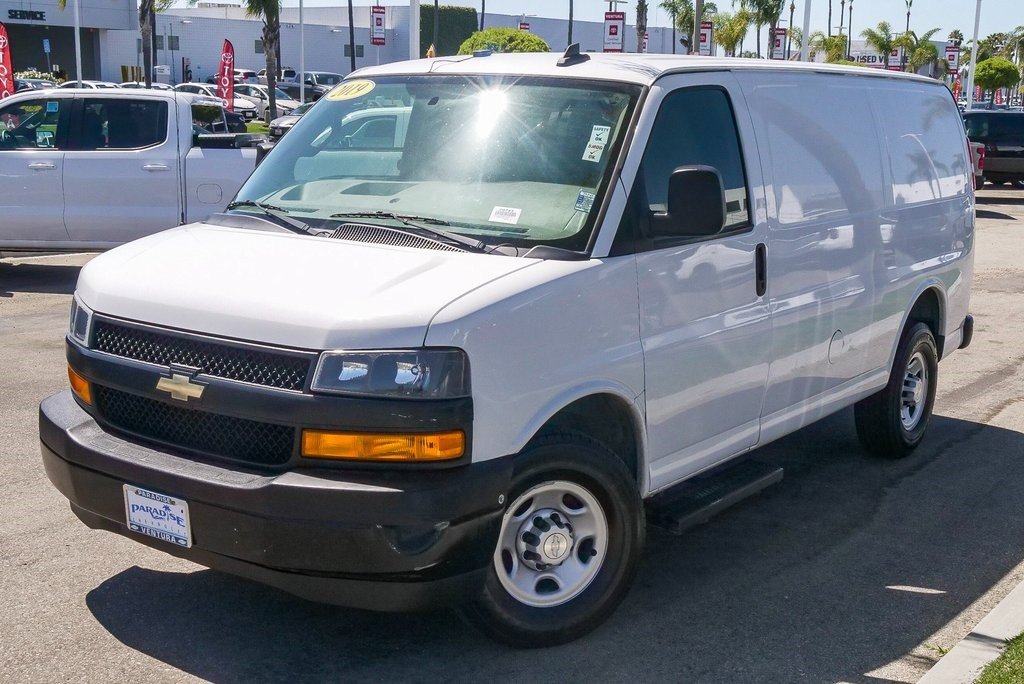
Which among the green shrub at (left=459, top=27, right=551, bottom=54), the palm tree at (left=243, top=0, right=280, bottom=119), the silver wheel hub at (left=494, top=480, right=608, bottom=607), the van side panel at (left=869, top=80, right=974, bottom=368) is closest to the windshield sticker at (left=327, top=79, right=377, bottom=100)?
the silver wheel hub at (left=494, top=480, right=608, bottom=607)

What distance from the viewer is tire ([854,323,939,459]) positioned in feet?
22.0

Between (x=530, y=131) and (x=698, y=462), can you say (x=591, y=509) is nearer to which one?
(x=698, y=462)

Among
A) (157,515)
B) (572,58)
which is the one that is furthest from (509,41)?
(157,515)

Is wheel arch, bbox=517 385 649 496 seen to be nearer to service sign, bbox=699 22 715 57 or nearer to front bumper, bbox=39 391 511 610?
front bumper, bbox=39 391 511 610

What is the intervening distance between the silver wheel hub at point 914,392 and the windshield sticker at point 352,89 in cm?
359

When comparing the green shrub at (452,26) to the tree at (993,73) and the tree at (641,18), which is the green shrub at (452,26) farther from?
the tree at (641,18)

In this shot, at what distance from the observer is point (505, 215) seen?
14.4ft

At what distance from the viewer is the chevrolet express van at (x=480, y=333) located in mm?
3646

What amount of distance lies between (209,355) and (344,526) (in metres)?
0.75

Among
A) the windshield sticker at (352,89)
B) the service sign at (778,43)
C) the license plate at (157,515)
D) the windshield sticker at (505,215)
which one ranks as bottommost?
the license plate at (157,515)

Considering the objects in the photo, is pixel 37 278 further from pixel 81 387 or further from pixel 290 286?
pixel 290 286

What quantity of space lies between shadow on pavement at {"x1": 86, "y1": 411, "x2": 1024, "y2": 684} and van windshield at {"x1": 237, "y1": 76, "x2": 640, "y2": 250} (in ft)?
4.95

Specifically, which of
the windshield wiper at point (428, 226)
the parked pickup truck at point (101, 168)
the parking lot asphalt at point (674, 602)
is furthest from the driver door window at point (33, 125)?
the windshield wiper at point (428, 226)

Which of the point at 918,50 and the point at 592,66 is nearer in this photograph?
the point at 592,66
